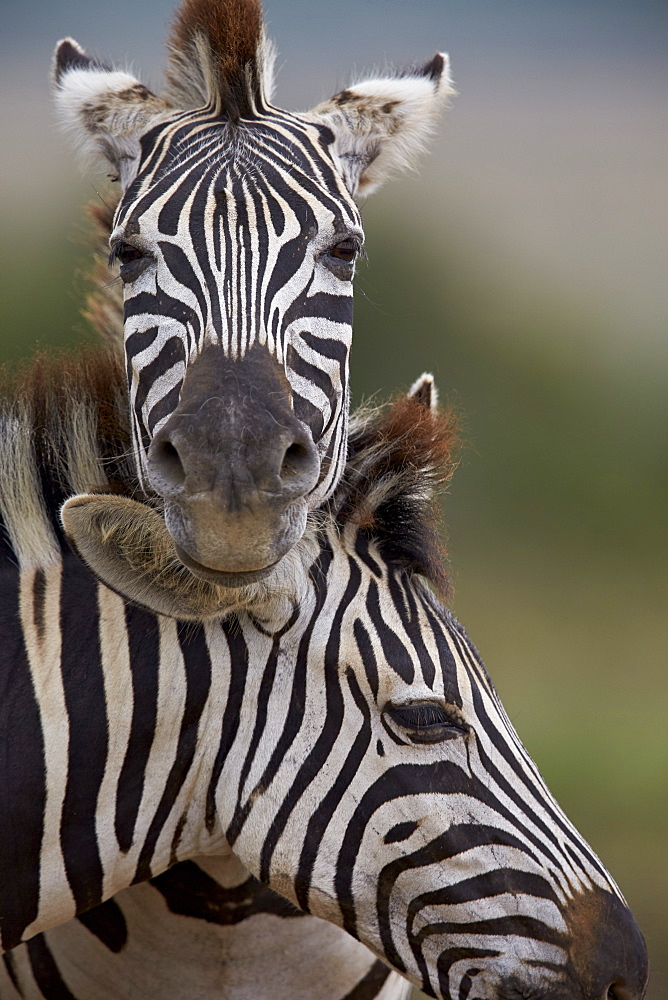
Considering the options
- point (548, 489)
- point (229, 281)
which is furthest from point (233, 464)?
point (548, 489)

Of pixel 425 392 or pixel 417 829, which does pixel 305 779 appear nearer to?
pixel 417 829

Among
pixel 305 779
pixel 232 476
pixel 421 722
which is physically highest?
pixel 232 476

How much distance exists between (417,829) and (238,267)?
1728 mm

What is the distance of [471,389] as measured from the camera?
1812 centimetres

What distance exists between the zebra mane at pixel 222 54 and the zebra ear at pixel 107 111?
183 mm

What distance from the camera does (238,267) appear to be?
294 centimetres

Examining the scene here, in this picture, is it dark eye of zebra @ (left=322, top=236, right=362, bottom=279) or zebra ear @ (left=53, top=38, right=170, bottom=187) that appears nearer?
dark eye of zebra @ (left=322, top=236, right=362, bottom=279)

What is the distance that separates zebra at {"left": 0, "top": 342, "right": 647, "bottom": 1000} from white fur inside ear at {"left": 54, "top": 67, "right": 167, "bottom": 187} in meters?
1.41

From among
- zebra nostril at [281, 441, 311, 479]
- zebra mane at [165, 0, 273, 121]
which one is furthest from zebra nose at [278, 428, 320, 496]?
zebra mane at [165, 0, 273, 121]

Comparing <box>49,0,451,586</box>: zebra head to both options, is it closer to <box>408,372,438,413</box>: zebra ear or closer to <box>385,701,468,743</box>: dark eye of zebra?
<box>408,372,438,413</box>: zebra ear

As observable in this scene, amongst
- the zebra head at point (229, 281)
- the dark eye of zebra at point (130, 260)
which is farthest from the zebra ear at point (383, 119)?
the dark eye of zebra at point (130, 260)

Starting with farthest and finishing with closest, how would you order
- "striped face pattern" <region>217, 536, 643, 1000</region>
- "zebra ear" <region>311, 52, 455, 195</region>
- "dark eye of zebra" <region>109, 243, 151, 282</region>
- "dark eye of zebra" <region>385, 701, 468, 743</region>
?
"zebra ear" <region>311, 52, 455, 195</region> < "dark eye of zebra" <region>109, 243, 151, 282</region> < "dark eye of zebra" <region>385, 701, 468, 743</region> < "striped face pattern" <region>217, 536, 643, 1000</region>

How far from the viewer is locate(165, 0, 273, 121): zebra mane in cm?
312

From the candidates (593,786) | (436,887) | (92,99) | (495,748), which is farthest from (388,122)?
(593,786)
